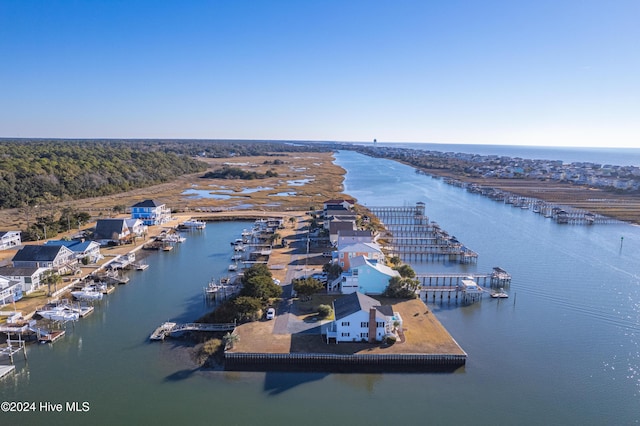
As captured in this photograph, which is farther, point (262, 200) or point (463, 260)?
point (262, 200)

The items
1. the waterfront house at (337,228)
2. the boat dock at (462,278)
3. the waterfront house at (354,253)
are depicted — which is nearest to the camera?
the waterfront house at (354,253)

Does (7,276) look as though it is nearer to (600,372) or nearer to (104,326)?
(104,326)

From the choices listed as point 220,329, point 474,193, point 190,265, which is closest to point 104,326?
point 220,329

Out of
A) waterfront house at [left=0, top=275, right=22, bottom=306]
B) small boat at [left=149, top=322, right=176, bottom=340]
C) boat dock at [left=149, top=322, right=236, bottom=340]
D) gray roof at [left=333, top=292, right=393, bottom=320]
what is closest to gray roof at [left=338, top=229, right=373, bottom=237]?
gray roof at [left=333, top=292, right=393, bottom=320]

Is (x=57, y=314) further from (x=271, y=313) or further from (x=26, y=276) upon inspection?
Result: (x=271, y=313)

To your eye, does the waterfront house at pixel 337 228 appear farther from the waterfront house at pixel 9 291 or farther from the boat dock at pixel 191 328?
the waterfront house at pixel 9 291

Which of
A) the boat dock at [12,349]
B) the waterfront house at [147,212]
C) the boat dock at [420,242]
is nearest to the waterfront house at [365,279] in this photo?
the boat dock at [420,242]
